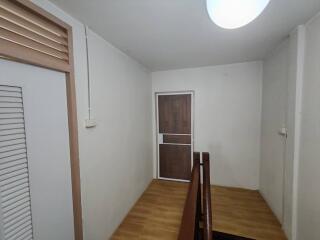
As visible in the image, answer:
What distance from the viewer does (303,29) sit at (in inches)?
57.7

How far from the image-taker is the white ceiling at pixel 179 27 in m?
1.16

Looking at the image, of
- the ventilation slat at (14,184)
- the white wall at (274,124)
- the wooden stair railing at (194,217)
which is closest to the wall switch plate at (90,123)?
the ventilation slat at (14,184)

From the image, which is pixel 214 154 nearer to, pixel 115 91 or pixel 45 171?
pixel 115 91

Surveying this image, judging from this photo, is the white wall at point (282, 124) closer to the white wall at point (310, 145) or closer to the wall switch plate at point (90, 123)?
the white wall at point (310, 145)

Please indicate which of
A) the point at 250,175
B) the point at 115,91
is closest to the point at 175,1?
the point at 115,91

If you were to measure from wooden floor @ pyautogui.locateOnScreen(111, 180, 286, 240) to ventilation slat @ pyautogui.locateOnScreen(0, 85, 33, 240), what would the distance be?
1.21 meters

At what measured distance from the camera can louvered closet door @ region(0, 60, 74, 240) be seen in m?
0.86

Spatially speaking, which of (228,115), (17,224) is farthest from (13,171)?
(228,115)

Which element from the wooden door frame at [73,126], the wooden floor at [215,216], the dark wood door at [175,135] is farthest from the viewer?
the dark wood door at [175,135]

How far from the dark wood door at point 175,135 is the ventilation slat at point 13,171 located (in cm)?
238

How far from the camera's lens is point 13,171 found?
89cm

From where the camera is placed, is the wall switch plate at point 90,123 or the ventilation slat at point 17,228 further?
the wall switch plate at point 90,123

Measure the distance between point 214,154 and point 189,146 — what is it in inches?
19.1

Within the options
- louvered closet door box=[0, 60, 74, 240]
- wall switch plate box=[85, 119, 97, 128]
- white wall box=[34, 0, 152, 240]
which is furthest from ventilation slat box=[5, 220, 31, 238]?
wall switch plate box=[85, 119, 97, 128]
